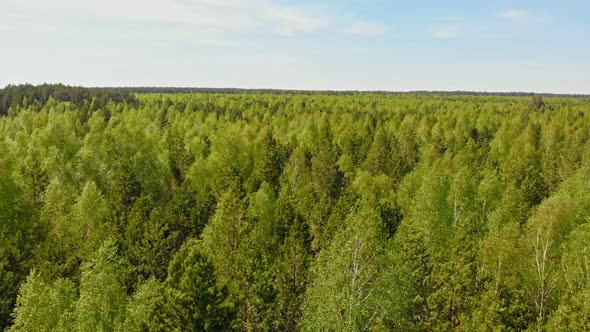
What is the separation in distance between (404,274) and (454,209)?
2356 centimetres

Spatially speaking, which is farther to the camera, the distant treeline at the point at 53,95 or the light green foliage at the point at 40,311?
the distant treeline at the point at 53,95

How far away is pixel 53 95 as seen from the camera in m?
155

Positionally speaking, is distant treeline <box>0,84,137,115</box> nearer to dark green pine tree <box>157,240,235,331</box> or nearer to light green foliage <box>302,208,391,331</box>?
dark green pine tree <box>157,240,235,331</box>

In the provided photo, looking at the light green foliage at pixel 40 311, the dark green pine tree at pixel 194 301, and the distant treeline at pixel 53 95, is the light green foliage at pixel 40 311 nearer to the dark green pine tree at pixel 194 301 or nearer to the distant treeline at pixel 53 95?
the dark green pine tree at pixel 194 301

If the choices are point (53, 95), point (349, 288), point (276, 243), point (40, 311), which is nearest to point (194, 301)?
point (40, 311)

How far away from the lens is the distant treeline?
487 feet

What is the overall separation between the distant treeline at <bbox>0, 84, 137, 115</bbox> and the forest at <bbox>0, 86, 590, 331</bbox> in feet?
300

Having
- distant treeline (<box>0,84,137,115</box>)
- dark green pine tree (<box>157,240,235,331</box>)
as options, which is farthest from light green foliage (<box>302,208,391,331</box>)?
distant treeline (<box>0,84,137,115</box>)

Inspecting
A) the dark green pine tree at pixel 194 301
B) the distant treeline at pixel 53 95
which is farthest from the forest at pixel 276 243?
the distant treeline at pixel 53 95

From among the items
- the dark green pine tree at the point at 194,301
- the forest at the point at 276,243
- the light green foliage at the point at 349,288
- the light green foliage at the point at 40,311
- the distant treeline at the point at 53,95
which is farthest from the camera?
the distant treeline at the point at 53,95

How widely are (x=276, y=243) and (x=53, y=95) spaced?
13623 cm

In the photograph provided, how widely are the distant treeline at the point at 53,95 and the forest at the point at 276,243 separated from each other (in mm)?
91421

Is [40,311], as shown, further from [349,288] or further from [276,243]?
[276,243]

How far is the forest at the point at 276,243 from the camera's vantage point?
27.3 metres
